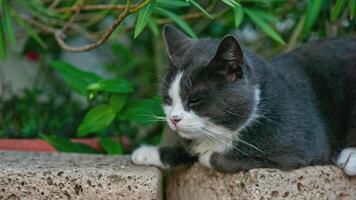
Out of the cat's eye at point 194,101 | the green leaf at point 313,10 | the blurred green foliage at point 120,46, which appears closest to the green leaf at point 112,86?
the blurred green foliage at point 120,46

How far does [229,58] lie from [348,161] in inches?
22.8

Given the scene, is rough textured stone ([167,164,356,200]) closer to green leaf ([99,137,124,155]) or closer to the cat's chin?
the cat's chin

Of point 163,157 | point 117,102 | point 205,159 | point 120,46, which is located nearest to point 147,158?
point 163,157

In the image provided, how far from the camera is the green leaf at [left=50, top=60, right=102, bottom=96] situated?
2514mm

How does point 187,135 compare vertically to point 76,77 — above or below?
below

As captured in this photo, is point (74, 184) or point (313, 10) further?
point (313, 10)

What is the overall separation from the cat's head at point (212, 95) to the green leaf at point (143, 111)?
1.24ft

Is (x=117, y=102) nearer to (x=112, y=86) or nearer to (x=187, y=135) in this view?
(x=112, y=86)

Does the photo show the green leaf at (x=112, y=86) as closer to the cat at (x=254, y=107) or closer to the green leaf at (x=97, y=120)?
the green leaf at (x=97, y=120)

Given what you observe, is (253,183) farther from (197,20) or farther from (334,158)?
(197,20)

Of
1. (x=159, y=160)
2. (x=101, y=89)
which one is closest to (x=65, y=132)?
(x=101, y=89)

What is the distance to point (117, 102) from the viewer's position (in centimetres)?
249

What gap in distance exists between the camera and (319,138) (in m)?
2.16

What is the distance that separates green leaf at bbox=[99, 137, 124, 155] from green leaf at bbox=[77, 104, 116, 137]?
9.5 inches
